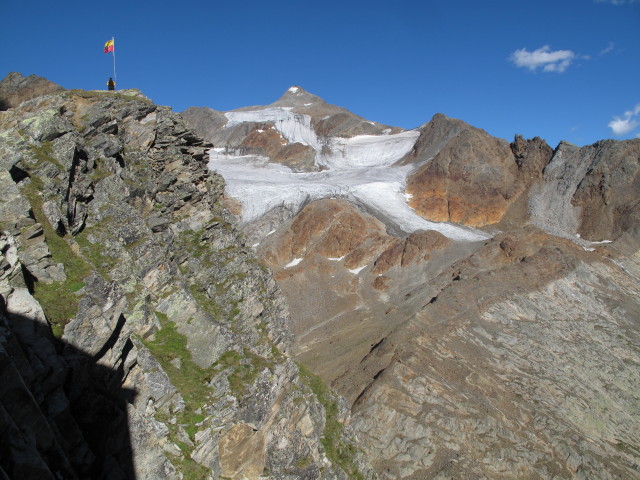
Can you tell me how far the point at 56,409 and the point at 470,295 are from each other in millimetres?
50845

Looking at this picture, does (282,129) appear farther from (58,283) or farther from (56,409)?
(56,409)

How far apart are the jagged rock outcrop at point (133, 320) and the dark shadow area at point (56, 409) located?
2 cm

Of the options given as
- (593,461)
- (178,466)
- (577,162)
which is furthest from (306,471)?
(577,162)

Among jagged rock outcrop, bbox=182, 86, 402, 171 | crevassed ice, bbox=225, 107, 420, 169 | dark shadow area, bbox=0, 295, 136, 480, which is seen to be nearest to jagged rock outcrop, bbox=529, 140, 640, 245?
crevassed ice, bbox=225, 107, 420, 169

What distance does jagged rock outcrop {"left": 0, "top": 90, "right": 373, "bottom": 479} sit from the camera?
8172mm

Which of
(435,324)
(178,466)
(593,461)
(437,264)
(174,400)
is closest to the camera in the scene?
(178,466)

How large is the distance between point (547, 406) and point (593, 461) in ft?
19.0

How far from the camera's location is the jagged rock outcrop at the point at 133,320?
8172 mm

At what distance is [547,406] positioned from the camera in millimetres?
37750

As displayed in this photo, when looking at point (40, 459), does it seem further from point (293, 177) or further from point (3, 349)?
point (293, 177)

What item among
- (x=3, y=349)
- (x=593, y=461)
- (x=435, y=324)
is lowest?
(x=593, y=461)

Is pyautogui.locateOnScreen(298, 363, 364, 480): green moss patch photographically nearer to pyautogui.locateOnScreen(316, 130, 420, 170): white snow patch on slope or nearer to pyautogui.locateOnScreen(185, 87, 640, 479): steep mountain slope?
pyautogui.locateOnScreen(185, 87, 640, 479): steep mountain slope

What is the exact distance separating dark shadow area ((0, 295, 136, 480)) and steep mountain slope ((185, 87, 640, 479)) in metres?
23.4

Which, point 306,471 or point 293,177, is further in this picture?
point 293,177
